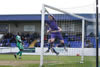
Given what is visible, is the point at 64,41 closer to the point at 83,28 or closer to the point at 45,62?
the point at 45,62

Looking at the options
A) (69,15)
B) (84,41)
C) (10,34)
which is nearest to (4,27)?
(10,34)

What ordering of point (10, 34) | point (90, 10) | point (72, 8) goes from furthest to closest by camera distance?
1. point (10, 34)
2. point (72, 8)
3. point (90, 10)

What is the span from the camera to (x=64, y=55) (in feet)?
23.3

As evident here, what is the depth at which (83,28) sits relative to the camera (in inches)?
374

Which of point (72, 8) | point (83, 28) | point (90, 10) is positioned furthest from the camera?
point (83, 28)

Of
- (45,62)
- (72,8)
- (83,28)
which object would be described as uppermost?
(72,8)

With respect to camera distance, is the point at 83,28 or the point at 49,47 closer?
the point at 49,47

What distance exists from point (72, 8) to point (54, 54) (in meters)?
1.77

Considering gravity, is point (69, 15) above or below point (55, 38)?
above

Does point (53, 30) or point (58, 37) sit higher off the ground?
point (53, 30)

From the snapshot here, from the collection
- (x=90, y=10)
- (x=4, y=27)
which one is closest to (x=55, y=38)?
(x=90, y=10)

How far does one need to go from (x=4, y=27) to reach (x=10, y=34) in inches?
87.6

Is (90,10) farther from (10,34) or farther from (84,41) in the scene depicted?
(10,34)

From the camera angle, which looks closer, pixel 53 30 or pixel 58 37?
pixel 53 30
